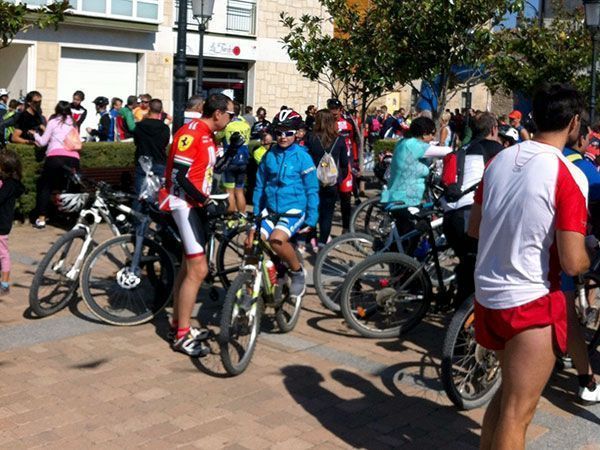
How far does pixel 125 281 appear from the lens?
702 cm

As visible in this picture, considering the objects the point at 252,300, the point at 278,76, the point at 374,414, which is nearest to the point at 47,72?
the point at 278,76

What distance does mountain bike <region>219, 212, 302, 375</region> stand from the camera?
5.88m

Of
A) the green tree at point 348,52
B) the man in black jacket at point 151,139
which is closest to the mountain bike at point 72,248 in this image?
the man in black jacket at point 151,139

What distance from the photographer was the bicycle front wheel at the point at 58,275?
23.5ft

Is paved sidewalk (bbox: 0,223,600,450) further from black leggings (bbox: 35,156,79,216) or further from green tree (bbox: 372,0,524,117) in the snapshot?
green tree (bbox: 372,0,524,117)

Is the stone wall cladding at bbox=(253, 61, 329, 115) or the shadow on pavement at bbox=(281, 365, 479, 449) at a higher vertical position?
the stone wall cladding at bbox=(253, 61, 329, 115)

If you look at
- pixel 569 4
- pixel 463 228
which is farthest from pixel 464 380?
pixel 569 4

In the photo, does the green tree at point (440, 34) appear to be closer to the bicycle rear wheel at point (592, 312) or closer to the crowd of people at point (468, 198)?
the crowd of people at point (468, 198)

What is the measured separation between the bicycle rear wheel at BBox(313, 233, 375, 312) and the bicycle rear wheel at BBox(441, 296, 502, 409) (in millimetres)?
2304

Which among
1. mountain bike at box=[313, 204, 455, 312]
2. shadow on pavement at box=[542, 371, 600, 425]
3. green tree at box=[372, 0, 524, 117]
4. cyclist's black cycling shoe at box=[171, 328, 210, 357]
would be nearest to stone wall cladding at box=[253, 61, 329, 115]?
green tree at box=[372, 0, 524, 117]

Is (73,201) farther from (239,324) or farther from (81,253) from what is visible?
(239,324)

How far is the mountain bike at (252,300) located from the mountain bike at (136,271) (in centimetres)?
53

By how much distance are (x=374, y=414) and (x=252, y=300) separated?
4.04 ft

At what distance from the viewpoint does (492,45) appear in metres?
13.0
